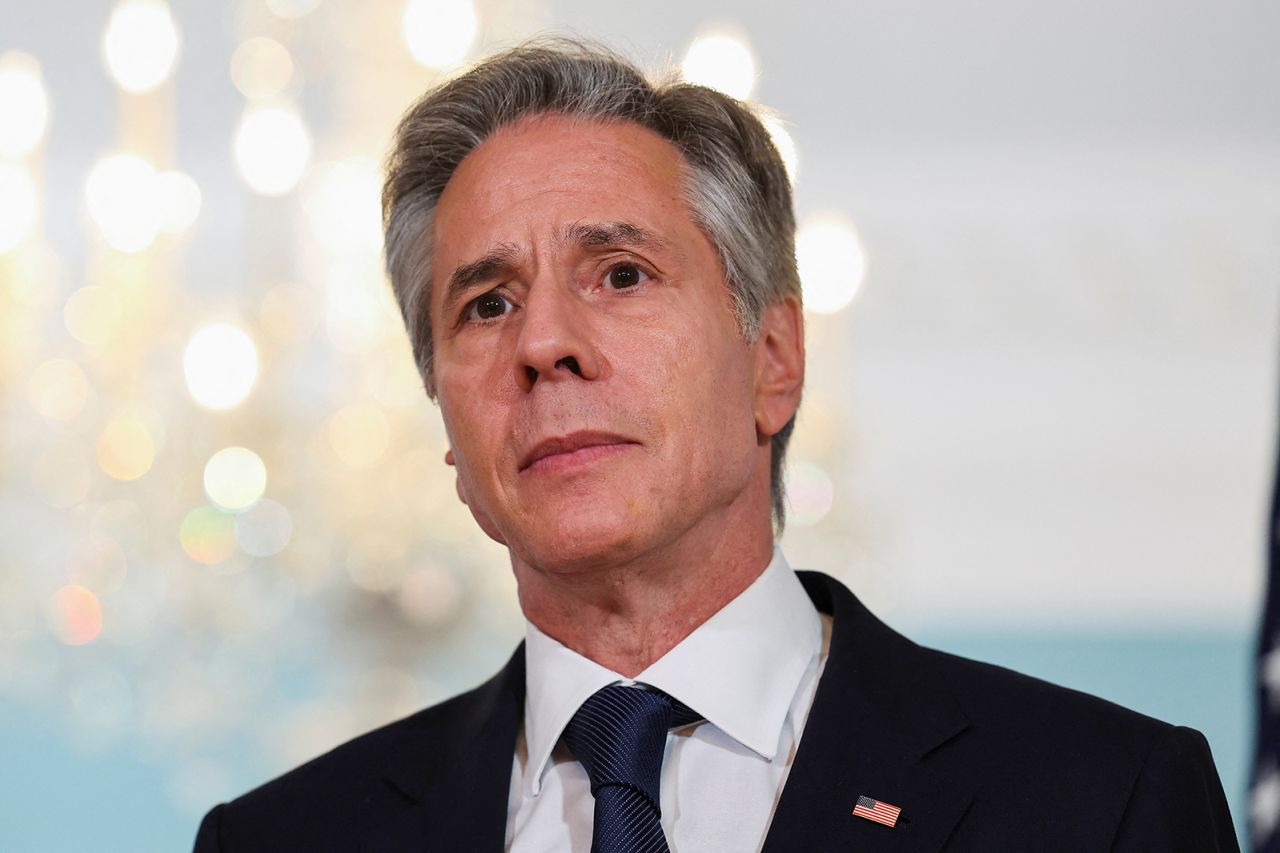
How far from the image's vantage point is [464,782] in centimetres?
200

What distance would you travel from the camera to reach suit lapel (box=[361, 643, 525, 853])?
1939 millimetres

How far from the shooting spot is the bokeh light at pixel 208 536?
201 inches

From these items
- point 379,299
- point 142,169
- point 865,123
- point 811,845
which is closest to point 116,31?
point 142,169

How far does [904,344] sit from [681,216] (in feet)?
13.7

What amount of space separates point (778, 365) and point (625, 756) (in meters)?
0.62

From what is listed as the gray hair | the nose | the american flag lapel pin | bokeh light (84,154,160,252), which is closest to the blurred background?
bokeh light (84,154,160,252)

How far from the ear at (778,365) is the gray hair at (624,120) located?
28mm

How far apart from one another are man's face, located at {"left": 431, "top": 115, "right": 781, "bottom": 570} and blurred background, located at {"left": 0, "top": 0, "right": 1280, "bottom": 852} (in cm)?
202

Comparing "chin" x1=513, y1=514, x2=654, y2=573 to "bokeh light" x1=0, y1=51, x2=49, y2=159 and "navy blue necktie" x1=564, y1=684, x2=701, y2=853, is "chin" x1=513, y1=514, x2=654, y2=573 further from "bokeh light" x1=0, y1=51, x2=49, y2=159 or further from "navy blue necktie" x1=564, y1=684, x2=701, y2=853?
"bokeh light" x1=0, y1=51, x2=49, y2=159

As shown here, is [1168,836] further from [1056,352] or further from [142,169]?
[1056,352]

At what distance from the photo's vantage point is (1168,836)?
5.59 ft

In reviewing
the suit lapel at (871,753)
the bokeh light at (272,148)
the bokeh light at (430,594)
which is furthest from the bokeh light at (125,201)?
the suit lapel at (871,753)

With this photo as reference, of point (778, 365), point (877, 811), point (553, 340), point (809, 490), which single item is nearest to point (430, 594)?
point (809, 490)

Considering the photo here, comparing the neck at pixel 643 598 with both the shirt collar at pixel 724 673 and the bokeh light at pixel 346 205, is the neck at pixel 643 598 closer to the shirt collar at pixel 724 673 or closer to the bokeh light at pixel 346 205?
the shirt collar at pixel 724 673
